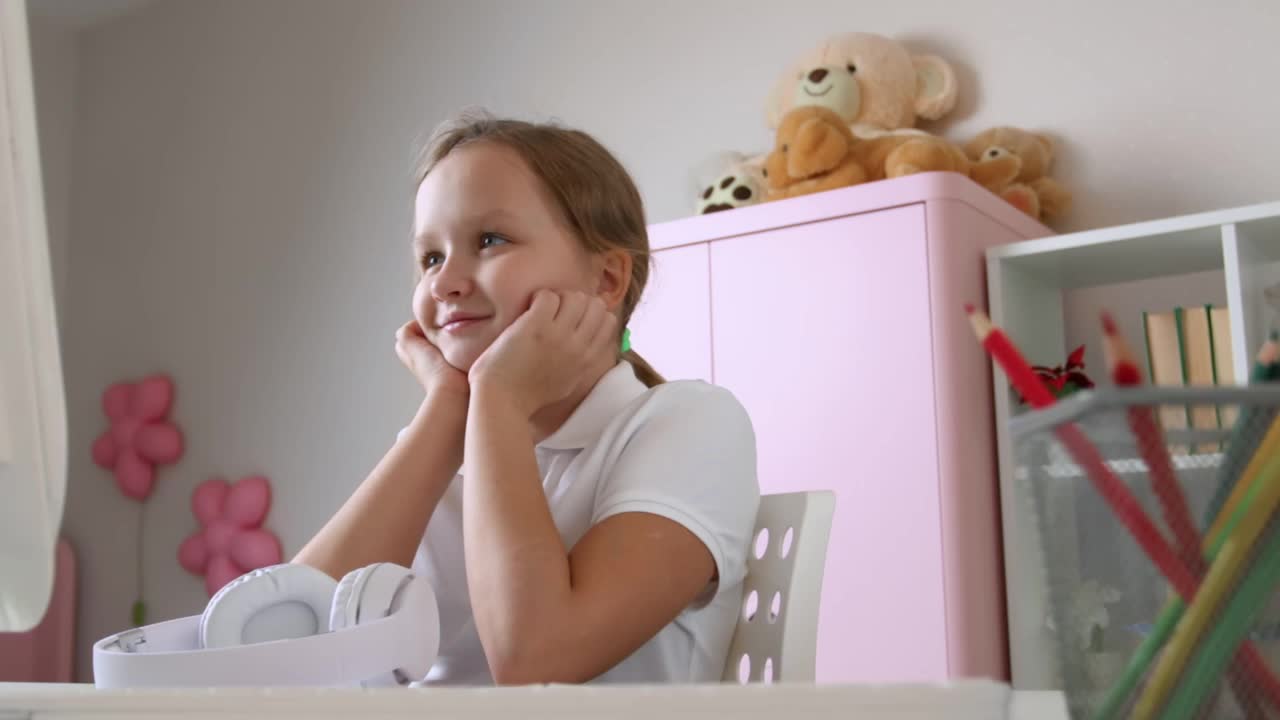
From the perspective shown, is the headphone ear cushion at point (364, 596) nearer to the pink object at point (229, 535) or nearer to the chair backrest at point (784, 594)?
the chair backrest at point (784, 594)

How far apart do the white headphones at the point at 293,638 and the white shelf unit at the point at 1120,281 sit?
116 cm

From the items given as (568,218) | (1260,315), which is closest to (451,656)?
(568,218)

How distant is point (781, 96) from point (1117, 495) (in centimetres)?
220

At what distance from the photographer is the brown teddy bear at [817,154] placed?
6.93 ft

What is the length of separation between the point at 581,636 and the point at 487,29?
2.60 metres

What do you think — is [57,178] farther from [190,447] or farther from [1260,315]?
[1260,315]

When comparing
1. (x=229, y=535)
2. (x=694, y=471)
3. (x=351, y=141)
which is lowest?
(x=229, y=535)

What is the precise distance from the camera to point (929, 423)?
1896 millimetres

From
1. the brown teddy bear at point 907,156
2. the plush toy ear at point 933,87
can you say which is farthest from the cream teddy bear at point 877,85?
the brown teddy bear at point 907,156

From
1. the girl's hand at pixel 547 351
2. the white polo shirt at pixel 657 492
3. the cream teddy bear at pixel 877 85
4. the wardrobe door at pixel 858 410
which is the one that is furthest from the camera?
the cream teddy bear at pixel 877 85

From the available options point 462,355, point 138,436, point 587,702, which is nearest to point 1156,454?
point 587,702

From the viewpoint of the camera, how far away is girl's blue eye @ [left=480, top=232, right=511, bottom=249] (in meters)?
1.09

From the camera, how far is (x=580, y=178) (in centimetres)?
115

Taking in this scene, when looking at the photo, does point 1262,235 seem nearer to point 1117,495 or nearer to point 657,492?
point 657,492
